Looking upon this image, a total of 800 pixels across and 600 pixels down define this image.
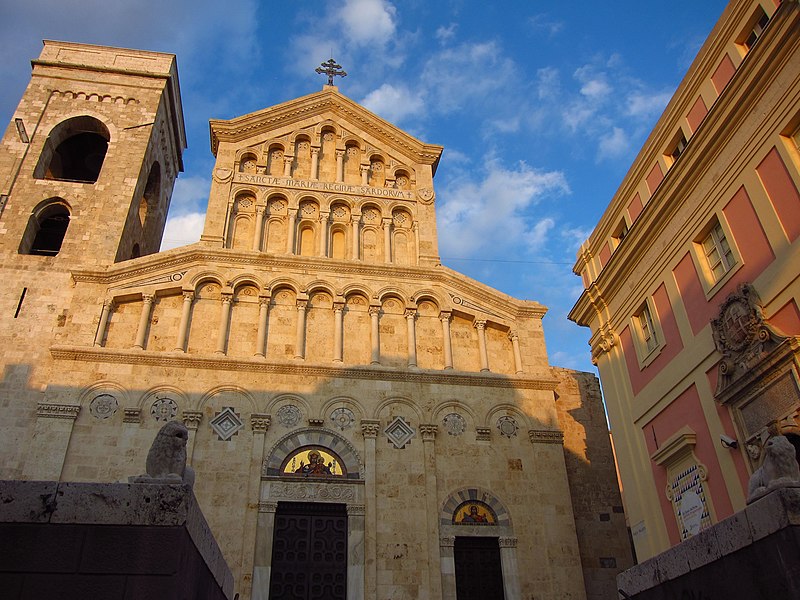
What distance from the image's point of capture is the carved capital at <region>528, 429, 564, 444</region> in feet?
64.9

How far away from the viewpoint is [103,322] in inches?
773

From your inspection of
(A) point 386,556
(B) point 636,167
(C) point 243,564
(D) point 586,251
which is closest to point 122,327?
(C) point 243,564

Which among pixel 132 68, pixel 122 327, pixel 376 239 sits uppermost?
pixel 132 68

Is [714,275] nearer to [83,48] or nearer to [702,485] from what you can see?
[702,485]

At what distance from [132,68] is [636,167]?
22.0 meters

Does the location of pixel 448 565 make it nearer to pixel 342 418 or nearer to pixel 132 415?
pixel 342 418

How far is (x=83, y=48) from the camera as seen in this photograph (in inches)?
1123

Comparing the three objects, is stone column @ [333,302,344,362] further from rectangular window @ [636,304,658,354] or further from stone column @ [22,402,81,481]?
rectangular window @ [636,304,658,354]

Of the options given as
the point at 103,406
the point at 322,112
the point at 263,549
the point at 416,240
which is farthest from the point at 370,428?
the point at 322,112

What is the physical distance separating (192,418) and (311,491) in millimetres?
3826

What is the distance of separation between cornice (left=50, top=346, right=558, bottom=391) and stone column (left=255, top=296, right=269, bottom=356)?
0.49m

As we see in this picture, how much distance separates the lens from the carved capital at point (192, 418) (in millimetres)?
18188

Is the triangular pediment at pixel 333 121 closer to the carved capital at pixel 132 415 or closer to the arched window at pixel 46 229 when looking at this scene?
the arched window at pixel 46 229

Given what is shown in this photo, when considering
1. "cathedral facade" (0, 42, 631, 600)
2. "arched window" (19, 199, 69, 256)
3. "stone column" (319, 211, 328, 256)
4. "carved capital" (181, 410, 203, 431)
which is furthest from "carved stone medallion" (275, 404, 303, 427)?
"arched window" (19, 199, 69, 256)
